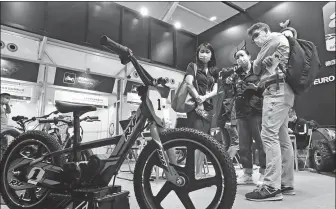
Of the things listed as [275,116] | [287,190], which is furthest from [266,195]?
[275,116]

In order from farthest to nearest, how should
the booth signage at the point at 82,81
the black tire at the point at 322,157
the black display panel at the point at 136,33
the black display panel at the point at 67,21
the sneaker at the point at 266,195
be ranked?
the black display panel at the point at 136,33 < the booth signage at the point at 82,81 < the black display panel at the point at 67,21 < the black tire at the point at 322,157 < the sneaker at the point at 266,195

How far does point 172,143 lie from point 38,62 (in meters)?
5.61

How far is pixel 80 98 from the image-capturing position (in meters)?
6.47

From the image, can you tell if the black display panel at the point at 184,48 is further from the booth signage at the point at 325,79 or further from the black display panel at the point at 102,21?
the booth signage at the point at 325,79

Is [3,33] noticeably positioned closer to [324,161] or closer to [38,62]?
[38,62]

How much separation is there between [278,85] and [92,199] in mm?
1550

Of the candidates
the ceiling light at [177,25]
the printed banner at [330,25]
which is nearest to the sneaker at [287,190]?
the printed banner at [330,25]

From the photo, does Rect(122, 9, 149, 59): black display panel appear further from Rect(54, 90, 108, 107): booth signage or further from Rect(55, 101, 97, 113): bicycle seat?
Rect(55, 101, 97, 113): bicycle seat

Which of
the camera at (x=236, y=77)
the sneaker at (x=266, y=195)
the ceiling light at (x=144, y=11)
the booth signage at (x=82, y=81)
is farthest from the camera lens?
the ceiling light at (x=144, y=11)

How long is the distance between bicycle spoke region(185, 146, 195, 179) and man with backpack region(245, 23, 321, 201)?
832mm

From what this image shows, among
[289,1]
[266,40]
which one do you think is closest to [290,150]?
[266,40]

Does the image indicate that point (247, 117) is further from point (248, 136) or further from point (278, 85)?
point (278, 85)

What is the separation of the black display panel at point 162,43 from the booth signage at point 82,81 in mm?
1707

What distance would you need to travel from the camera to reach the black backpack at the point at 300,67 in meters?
1.86
